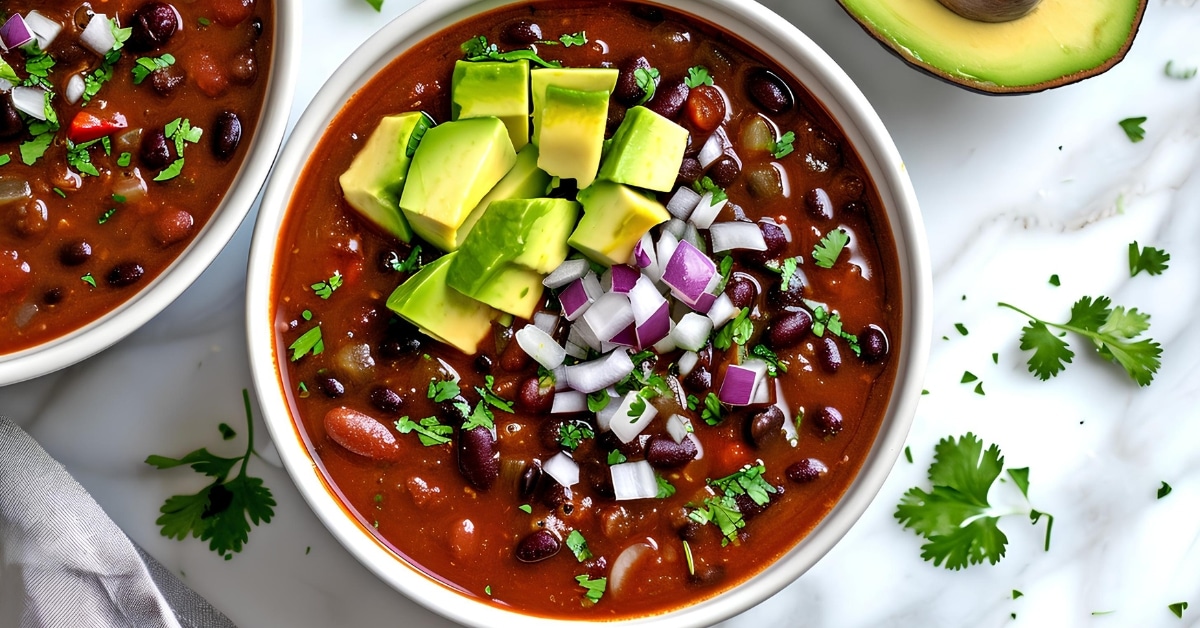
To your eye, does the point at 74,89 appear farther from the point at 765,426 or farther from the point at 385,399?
the point at 765,426

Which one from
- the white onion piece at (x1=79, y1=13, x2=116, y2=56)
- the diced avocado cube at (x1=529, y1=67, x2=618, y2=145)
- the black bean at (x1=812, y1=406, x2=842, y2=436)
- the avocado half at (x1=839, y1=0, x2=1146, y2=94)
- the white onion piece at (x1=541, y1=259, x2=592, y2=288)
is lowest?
the black bean at (x1=812, y1=406, x2=842, y2=436)

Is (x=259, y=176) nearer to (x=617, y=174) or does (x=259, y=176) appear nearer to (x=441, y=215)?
(x=441, y=215)

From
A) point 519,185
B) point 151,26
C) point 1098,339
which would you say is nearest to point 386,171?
point 519,185

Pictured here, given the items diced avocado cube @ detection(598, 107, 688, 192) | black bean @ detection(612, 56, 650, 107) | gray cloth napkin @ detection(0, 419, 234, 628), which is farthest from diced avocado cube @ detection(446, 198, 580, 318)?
gray cloth napkin @ detection(0, 419, 234, 628)

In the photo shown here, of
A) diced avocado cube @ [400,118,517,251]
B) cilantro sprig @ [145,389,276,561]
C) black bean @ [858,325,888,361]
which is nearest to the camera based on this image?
diced avocado cube @ [400,118,517,251]

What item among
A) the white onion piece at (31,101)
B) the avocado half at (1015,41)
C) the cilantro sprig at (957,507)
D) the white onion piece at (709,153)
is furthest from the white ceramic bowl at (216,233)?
the cilantro sprig at (957,507)

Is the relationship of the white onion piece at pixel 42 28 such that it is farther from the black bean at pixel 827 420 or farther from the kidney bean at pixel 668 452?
the black bean at pixel 827 420

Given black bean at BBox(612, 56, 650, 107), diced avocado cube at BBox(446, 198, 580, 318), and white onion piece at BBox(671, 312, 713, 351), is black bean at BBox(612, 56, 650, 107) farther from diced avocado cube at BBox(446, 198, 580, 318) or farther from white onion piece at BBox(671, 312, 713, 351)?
white onion piece at BBox(671, 312, 713, 351)
